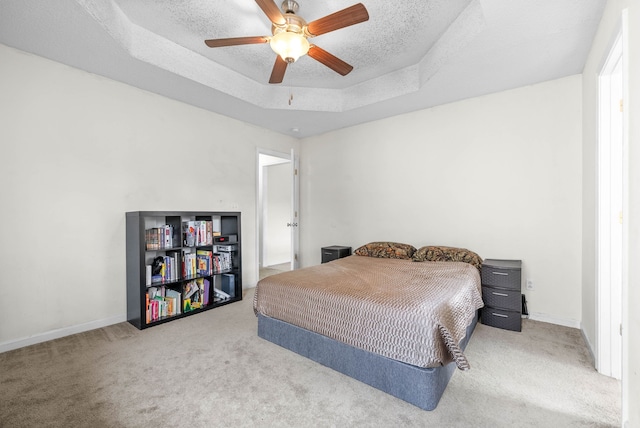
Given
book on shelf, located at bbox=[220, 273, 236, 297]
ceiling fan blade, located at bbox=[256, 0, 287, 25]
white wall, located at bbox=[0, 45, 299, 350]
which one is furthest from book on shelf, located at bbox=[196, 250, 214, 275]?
ceiling fan blade, located at bbox=[256, 0, 287, 25]

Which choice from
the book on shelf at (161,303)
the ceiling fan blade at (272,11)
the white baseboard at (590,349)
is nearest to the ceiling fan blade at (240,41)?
the ceiling fan blade at (272,11)

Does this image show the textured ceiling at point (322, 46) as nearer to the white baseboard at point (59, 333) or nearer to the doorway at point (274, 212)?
the white baseboard at point (59, 333)

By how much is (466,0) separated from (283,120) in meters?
2.66

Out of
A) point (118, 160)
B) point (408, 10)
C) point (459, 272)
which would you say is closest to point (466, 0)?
point (408, 10)

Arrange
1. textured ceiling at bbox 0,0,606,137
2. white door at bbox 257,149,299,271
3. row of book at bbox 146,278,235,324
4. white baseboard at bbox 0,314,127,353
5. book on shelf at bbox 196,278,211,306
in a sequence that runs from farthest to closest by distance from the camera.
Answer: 1. white door at bbox 257,149,299,271
2. book on shelf at bbox 196,278,211,306
3. row of book at bbox 146,278,235,324
4. white baseboard at bbox 0,314,127,353
5. textured ceiling at bbox 0,0,606,137

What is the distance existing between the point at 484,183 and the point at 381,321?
7.98 ft

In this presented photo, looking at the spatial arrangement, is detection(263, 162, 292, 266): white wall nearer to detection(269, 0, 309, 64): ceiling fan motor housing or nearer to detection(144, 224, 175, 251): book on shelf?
detection(144, 224, 175, 251): book on shelf

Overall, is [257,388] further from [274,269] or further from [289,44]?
[274,269]

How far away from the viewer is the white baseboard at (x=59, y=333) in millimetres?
2396

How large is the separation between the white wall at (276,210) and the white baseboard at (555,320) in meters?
4.63

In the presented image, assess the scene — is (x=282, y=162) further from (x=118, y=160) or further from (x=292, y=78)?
(x=118, y=160)

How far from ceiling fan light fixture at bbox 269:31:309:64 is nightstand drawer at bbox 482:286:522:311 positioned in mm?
2807

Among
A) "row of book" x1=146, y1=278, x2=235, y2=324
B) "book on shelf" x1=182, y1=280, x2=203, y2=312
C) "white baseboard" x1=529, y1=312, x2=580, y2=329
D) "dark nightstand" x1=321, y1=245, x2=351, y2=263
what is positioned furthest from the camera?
"dark nightstand" x1=321, y1=245, x2=351, y2=263

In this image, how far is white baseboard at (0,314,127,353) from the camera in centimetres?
240
